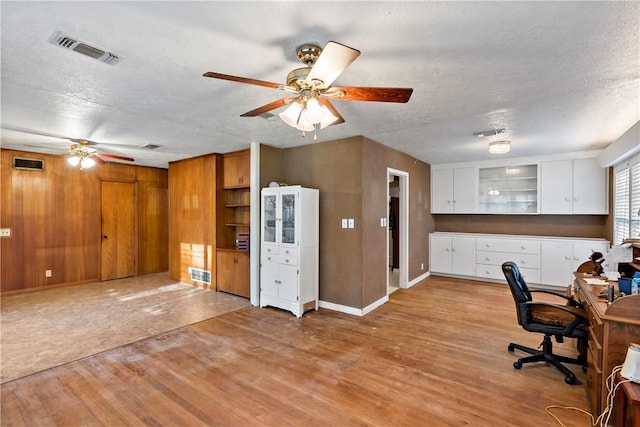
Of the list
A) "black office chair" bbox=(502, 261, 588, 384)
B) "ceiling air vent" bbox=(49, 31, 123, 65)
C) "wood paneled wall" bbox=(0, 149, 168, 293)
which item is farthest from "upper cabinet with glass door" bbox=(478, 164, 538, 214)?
"wood paneled wall" bbox=(0, 149, 168, 293)

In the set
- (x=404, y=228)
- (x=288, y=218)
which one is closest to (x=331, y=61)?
(x=288, y=218)

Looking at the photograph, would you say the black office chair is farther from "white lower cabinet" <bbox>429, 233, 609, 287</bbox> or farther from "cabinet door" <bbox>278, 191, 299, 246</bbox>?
"white lower cabinet" <bbox>429, 233, 609, 287</bbox>

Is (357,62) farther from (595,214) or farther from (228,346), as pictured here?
(595,214)

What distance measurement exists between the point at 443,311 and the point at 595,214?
3.43m

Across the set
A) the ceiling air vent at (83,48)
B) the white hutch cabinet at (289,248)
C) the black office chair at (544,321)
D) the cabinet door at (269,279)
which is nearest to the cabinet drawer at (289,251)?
the white hutch cabinet at (289,248)

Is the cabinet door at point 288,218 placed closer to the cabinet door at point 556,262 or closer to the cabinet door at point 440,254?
the cabinet door at point 440,254

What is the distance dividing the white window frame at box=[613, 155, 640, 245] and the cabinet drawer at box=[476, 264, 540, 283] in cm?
122

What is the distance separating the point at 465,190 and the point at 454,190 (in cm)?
21

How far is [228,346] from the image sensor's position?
10.3 feet

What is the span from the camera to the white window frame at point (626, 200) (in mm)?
3746

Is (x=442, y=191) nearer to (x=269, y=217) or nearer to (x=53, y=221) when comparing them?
(x=269, y=217)

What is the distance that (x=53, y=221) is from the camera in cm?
543

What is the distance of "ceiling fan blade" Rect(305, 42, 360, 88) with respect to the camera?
1442 millimetres

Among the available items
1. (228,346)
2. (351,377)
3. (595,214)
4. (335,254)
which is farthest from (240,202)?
(595,214)
